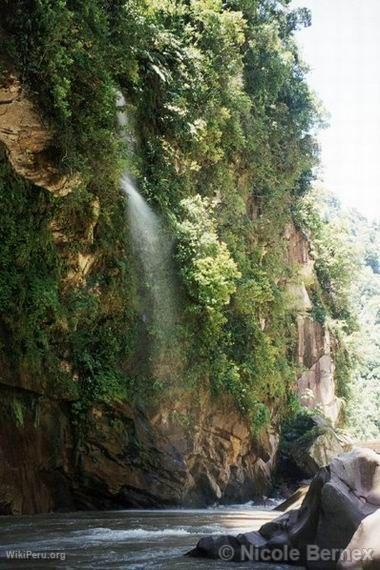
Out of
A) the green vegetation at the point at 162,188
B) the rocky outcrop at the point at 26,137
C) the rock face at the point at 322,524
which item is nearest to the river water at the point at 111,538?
the rock face at the point at 322,524

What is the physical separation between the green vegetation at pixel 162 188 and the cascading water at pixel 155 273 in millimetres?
350

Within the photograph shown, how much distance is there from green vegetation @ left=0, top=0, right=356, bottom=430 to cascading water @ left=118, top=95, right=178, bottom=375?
35cm

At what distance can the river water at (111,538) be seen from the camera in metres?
6.87

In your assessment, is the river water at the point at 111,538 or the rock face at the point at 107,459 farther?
the rock face at the point at 107,459

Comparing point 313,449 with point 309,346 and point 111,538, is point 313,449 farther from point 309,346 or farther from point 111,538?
point 111,538

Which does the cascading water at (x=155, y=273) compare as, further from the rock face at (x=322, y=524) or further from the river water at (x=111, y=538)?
the rock face at (x=322, y=524)

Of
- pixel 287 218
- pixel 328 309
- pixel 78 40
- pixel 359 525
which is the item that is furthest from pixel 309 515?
pixel 328 309

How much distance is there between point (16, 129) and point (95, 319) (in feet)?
18.2

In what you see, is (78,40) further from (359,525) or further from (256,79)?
(256,79)

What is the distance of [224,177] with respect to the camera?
2145cm

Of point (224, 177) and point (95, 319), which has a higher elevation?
point (224, 177)

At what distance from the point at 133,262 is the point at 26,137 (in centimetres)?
583

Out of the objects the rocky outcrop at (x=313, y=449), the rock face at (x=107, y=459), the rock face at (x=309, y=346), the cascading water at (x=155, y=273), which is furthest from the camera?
the rock face at (x=309, y=346)

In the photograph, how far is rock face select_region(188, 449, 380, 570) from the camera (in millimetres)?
6816
